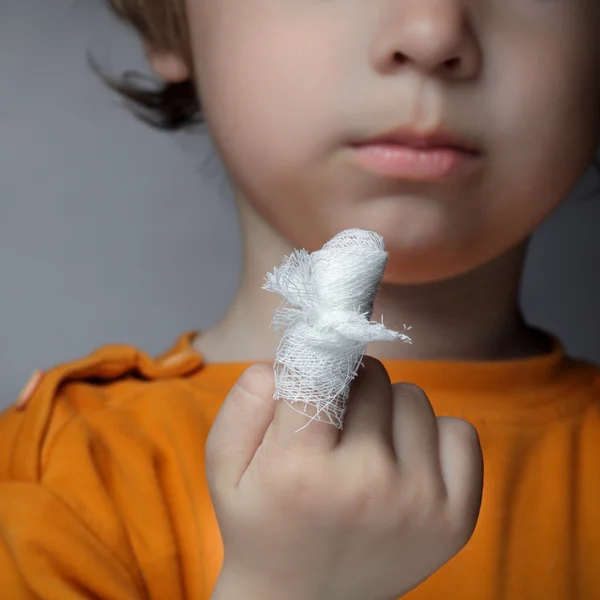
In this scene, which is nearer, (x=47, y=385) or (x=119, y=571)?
(x=119, y=571)

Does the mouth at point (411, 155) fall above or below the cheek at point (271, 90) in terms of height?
below

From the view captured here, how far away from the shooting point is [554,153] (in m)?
0.55

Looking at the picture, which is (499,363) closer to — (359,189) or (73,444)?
(359,189)

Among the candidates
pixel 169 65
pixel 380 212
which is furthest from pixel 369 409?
pixel 169 65

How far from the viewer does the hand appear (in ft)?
1.24

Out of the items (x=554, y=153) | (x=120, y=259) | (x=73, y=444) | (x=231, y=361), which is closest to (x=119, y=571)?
(x=73, y=444)

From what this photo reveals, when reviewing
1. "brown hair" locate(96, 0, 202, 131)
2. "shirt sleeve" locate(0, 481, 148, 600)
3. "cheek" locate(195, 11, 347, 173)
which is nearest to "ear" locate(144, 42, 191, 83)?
"brown hair" locate(96, 0, 202, 131)

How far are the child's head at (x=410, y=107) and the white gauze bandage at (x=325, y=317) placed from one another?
6.4 inches

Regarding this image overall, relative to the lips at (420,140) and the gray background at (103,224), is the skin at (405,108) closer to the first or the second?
the lips at (420,140)

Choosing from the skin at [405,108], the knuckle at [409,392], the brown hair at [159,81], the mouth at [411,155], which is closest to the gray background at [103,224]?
the brown hair at [159,81]

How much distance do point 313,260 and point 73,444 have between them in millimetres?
254

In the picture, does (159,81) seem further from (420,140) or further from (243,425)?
(243,425)

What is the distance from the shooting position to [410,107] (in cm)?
50

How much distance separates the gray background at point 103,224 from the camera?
2.87ft
